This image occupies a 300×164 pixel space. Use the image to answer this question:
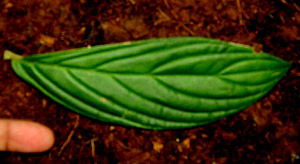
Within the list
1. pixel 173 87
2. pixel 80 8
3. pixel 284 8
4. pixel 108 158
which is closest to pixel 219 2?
pixel 284 8

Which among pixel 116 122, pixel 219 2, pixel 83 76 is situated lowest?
pixel 116 122

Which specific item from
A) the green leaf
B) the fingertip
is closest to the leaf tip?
the green leaf

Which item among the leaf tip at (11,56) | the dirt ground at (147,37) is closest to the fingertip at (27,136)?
the dirt ground at (147,37)

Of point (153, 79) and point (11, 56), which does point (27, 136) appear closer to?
point (11, 56)

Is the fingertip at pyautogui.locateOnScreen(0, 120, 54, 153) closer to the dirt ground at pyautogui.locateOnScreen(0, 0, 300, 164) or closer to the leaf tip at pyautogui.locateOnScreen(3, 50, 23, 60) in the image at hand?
the dirt ground at pyautogui.locateOnScreen(0, 0, 300, 164)

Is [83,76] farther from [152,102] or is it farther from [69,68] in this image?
[152,102]
